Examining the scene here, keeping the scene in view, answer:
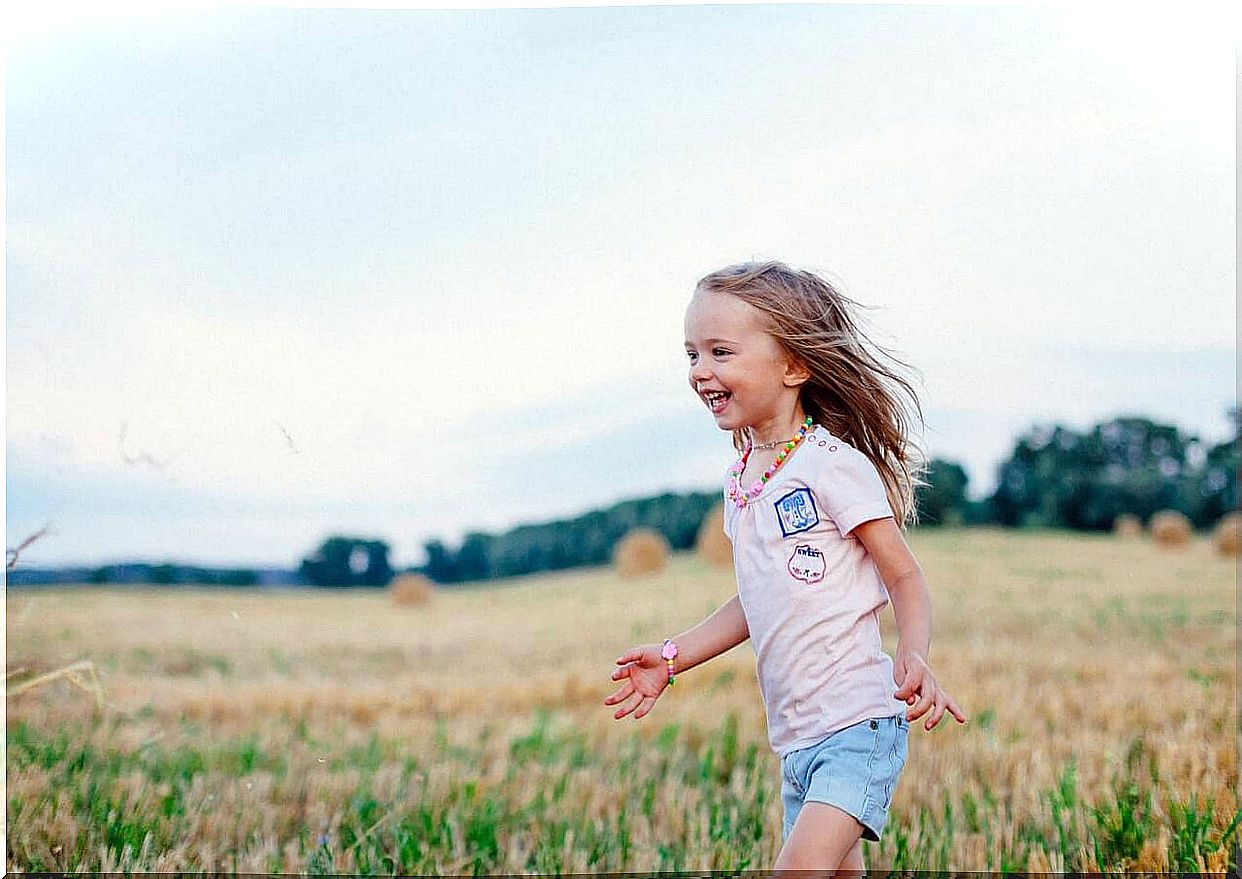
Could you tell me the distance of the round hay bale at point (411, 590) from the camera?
42.2 ft

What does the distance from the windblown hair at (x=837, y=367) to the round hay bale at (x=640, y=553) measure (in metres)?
11.3

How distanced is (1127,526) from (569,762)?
1193cm

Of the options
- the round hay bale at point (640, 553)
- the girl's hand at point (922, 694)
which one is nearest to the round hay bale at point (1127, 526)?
the round hay bale at point (640, 553)

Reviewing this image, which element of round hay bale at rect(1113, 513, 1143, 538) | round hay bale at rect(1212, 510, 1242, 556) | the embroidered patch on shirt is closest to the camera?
the embroidered patch on shirt

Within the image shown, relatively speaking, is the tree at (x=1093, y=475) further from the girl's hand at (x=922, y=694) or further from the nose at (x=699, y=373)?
the girl's hand at (x=922, y=694)

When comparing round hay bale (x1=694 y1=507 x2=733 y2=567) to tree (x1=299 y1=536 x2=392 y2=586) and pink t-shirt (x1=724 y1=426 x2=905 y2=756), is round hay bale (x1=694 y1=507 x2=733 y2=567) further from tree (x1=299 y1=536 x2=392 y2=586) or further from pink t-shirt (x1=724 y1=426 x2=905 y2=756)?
pink t-shirt (x1=724 y1=426 x2=905 y2=756)

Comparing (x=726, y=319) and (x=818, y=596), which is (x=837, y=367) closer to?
(x=726, y=319)

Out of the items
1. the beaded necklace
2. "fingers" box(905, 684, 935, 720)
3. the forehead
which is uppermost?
the forehead

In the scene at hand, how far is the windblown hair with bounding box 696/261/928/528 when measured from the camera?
92.7 inches

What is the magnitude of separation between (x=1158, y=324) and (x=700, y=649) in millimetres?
3747

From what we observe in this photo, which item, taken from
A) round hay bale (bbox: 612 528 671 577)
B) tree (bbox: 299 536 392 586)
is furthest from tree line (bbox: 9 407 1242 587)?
round hay bale (bbox: 612 528 671 577)

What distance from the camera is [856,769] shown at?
6.88ft

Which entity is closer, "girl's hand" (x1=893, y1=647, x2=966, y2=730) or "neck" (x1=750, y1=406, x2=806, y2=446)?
"girl's hand" (x1=893, y1=647, x2=966, y2=730)

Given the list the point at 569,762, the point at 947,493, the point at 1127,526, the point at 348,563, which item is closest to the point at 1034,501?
the point at 947,493
